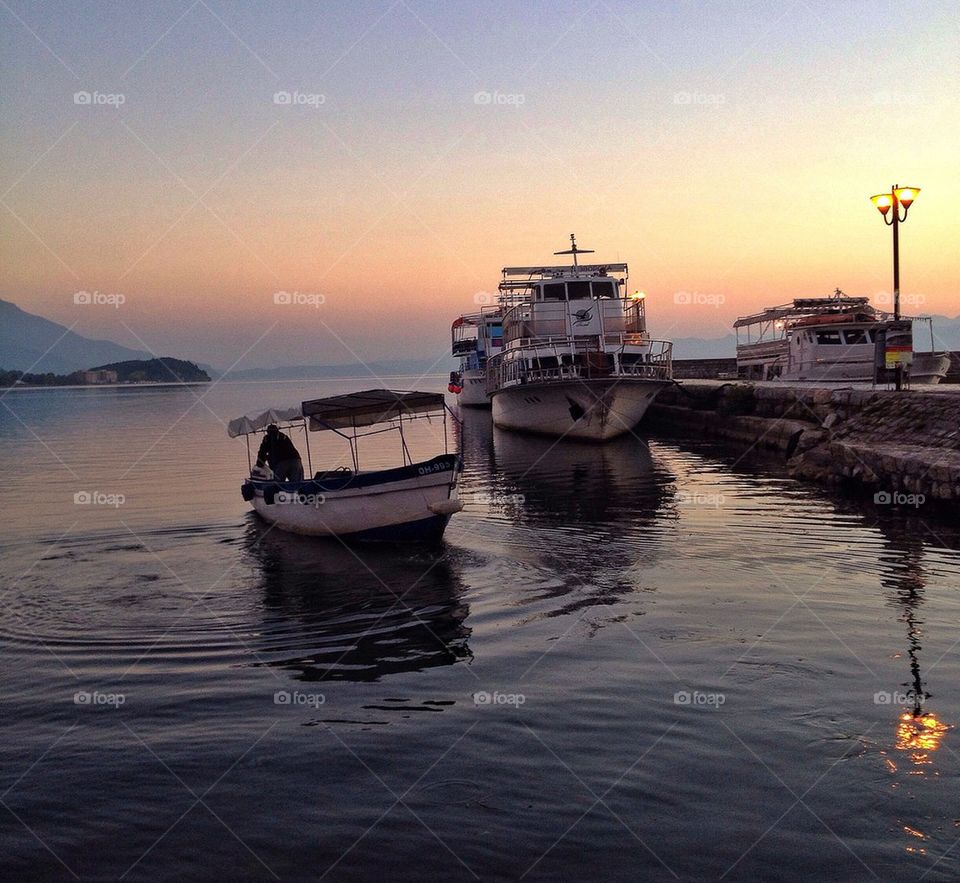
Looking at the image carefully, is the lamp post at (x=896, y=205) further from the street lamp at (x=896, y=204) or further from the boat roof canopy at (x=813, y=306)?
the boat roof canopy at (x=813, y=306)

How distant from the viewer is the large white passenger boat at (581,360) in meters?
37.8

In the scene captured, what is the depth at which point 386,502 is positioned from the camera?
1712 centimetres

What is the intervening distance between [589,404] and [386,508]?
22.4 metres

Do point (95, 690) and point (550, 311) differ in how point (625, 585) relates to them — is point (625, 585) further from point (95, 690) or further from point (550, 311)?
point (550, 311)

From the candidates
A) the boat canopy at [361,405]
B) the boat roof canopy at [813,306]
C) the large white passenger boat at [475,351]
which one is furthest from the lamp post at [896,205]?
the large white passenger boat at [475,351]

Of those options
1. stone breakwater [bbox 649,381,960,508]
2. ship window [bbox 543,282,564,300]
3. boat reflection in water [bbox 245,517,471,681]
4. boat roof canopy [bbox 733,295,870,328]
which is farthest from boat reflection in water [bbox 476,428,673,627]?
boat roof canopy [bbox 733,295,870,328]

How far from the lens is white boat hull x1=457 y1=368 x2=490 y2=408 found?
253 feet

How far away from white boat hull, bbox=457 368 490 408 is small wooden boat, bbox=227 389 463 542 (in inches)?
2236

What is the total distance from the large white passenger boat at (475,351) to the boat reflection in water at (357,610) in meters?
51.8

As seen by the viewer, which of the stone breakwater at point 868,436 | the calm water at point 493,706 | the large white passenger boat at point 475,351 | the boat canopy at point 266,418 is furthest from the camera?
the large white passenger boat at point 475,351

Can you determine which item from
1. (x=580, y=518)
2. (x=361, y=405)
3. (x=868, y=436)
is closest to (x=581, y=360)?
(x=868, y=436)

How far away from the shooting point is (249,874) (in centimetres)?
580

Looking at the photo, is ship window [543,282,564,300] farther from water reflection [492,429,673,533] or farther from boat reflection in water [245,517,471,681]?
boat reflection in water [245,517,471,681]

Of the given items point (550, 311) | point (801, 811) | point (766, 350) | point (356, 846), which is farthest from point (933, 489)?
point (766, 350)
